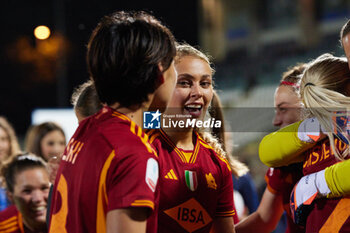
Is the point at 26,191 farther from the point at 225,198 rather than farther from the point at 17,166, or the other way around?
the point at 225,198

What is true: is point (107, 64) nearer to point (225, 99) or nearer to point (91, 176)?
point (91, 176)

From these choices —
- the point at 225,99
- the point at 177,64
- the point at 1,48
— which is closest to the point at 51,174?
the point at 177,64

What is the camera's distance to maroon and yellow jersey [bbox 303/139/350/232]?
148 centimetres

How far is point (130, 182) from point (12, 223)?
5.08ft

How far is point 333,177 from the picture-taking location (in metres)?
1.45

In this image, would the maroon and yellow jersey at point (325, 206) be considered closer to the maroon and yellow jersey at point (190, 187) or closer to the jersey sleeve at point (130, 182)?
the maroon and yellow jersey at point (190, 187)

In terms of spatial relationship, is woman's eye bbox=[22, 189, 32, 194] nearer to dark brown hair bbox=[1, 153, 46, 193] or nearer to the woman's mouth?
dark brown hair bbox=[1, 153, 46, 193]

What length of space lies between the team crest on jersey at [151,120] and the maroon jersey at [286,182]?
62 cm

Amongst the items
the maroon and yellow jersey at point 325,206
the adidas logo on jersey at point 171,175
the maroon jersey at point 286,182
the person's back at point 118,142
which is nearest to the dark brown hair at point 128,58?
the person's back at point 118,142

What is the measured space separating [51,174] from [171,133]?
1.80 ft

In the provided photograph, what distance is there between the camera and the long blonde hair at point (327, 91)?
1.50 meters

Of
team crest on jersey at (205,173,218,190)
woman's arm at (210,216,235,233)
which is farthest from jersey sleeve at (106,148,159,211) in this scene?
woman's arm at (210,216,235,233)

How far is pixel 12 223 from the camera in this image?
240 cm

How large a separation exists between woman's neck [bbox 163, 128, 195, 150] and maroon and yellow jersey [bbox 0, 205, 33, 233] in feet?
3.47
